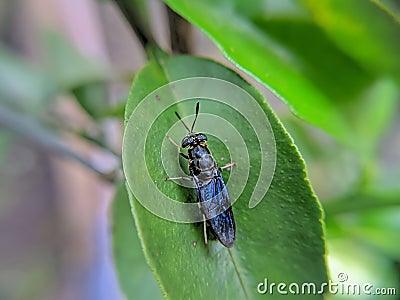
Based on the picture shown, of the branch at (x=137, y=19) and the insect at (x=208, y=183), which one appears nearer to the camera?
the insect at (x=208, y=183)

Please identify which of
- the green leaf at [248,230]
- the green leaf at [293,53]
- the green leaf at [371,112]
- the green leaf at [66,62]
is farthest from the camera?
the green leaf at [66,62]

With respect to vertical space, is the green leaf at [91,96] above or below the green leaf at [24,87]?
below

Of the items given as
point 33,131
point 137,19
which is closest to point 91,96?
point 33,131

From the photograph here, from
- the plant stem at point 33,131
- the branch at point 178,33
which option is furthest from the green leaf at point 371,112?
the plant stem at point 33,131

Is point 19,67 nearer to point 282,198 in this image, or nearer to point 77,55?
point 77,55

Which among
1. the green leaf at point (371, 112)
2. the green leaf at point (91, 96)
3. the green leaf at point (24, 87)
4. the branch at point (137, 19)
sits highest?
the green leaf at point (24, 87)

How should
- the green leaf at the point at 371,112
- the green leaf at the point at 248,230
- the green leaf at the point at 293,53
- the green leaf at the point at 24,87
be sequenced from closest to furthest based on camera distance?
the green leaf at the point at 248,230, the green leaf at the point at 293,53, the green leaf at the point at 371,112, the green leaf at the point at 24,87

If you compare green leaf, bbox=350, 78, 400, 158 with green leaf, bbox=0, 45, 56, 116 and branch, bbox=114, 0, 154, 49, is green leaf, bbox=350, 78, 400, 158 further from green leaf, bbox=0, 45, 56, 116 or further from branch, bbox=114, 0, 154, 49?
green leaf, bbox=0, 45, 56, 116

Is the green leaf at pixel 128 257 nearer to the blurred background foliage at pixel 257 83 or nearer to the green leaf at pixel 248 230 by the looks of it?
the blurred background foliage at pixel 257 83
